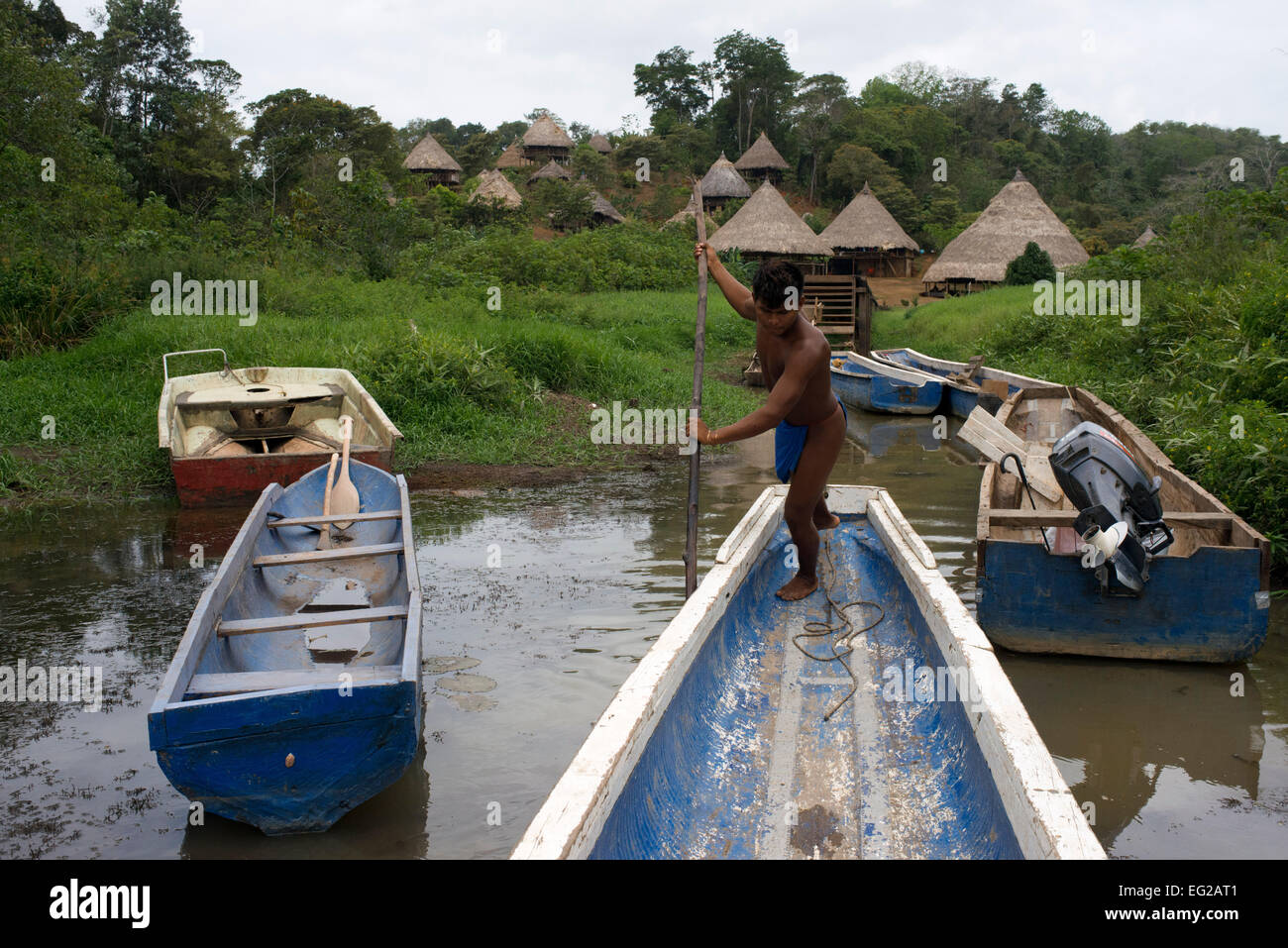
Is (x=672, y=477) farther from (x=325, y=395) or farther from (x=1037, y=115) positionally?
(x=1037, y=115)

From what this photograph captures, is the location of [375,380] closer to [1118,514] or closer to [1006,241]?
[1118,514]

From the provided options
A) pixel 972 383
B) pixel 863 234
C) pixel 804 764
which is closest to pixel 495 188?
pixel 863 234

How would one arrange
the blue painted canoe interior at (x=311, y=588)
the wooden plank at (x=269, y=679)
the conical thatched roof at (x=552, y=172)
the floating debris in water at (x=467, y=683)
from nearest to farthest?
1. the wooden plank at (x=269, y=679)
2. the blue painted canoe interior at (x=311, y=588)
3. the floating debris in water at (x=467, y=683)
4. the conical thatched roof at (x=552, y=172)

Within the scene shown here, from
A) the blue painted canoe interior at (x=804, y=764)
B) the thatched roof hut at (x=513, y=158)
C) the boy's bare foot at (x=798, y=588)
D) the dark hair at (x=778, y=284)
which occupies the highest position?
the thatched roof hut at (x=513, y=158)

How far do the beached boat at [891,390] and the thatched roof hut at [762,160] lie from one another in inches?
850

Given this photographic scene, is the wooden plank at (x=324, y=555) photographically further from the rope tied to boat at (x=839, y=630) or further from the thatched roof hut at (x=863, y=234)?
the thatched roof hut at (x=863, y=234)

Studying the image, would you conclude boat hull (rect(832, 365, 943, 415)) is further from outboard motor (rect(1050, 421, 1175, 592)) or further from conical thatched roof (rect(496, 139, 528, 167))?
conical thatched roof (rect(496, 139, 528, 167))

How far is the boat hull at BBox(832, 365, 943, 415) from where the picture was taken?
1398cm

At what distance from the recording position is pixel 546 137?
4019cm

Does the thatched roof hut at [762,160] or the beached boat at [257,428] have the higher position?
the thatched roof hut at [762,160]

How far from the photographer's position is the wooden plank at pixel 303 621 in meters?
4.07

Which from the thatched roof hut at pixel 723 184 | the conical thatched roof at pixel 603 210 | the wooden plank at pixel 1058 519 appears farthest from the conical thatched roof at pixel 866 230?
the wooden plank at pixel 1058 519

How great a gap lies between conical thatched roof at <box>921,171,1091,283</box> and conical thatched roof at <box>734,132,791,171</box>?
438 inches

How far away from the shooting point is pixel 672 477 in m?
9.57
